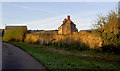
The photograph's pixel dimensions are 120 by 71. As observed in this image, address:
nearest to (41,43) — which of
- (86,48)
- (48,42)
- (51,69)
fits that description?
(48,42)

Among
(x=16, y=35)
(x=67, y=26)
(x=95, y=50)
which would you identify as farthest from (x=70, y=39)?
(x=67, y=26)

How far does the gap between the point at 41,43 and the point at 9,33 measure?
17.8 meters

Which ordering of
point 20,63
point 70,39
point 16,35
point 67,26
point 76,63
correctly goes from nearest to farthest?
point 20,63
point 76,63
point 70,39
point 16,35
point 67,26

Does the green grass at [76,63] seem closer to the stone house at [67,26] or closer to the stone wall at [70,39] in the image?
the stone wall at [70,39]

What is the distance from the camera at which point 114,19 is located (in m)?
14.5

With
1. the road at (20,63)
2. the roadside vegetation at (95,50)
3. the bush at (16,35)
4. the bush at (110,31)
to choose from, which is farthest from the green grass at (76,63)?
the bush at (16,35)

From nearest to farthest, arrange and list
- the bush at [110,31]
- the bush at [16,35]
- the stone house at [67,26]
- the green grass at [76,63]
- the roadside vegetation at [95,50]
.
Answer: the green grass at [76,63]
the roadside vegetation at [95,50]
the bush at [110,31]
the bush at [16,35]
the stone house at [67,26]

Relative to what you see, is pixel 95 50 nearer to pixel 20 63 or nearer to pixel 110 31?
pixel 110 31

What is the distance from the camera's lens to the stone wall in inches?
688

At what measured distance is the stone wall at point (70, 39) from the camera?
17484mm

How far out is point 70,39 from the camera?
72.1ft

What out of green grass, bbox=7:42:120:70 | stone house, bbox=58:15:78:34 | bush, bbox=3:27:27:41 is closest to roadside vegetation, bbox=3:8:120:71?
green grass, bbox=7:42:120:70

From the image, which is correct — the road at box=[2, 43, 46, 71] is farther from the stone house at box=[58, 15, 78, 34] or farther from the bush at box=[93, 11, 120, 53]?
the stone house at box=[58, 15, 78, 34]

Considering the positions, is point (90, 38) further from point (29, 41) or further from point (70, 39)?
point (29, 41)
